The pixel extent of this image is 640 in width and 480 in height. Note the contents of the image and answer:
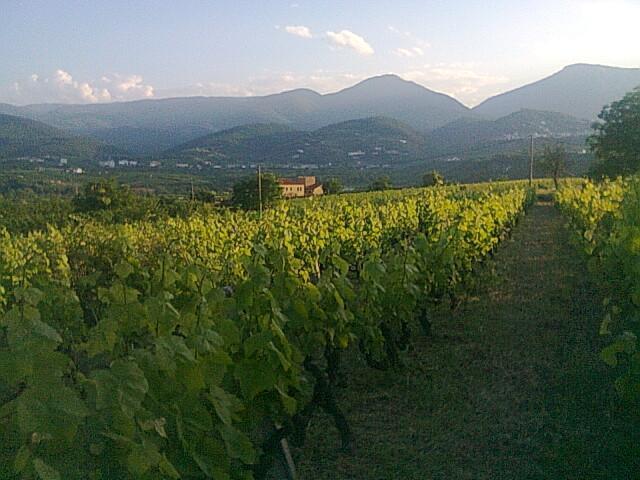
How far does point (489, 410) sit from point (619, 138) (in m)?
34.6

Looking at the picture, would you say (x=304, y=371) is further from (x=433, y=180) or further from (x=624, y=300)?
(x=433, y=180)

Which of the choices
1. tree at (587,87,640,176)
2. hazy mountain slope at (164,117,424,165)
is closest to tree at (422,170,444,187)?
tree at (587,87,640,176)

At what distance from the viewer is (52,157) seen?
56.1 m

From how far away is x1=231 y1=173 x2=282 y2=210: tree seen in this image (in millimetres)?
28906

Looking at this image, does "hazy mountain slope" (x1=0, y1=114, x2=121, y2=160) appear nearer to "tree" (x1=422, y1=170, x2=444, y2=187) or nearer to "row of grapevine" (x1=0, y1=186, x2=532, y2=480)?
"tree" (x1=422, y1=170, x2=444, y2=187)

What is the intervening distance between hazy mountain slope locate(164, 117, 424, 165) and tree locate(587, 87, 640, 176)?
155ft

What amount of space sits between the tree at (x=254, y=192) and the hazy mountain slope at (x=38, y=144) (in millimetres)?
29519


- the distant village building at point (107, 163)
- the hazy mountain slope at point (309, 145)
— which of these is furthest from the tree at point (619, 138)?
the hazy mountain slope at point (309, 145)

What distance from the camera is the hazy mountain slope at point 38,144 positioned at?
56750mm

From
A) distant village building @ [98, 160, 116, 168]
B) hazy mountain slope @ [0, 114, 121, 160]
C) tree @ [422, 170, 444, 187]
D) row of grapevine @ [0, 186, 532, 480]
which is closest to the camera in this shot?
row of grapevine @ [0, 186, 532, 480]

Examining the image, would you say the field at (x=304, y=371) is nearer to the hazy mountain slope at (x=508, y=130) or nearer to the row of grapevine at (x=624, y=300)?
the row of grapevine at (x=624, y=300)

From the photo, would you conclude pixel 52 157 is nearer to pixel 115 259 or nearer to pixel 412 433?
pixel 115 259

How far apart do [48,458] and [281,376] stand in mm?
1279

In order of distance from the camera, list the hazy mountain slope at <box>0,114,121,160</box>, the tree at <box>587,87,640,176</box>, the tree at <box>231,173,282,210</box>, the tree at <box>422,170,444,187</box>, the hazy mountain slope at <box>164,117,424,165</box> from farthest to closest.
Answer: the hazy mountain slope at <box>164,117,424,165</box> < the hazy mountain slope at <box>0,114,121,160</box> < the tree at <box>422,170,444,187</box> < the tree at <box>587,87,640,176</box> < the tree at <box>231,173,282,210</box>
